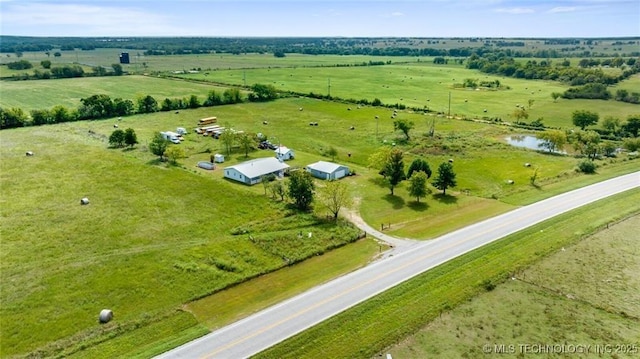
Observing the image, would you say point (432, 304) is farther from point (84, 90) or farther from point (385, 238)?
point (84, 90)

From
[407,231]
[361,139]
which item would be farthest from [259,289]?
[361,139]

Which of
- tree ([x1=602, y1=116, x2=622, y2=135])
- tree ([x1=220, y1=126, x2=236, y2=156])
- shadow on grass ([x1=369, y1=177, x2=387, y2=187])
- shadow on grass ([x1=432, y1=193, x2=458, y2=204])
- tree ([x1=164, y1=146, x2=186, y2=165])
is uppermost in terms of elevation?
tree ([x1=602, y1=116, x2=622, y2=135])

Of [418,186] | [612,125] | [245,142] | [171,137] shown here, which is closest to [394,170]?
[418,186]

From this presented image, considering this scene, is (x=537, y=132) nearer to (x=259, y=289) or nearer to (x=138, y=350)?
(x=259, y=289)

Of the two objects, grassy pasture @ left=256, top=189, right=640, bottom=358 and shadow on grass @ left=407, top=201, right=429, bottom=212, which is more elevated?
shadow on grass @ left=407, top=201, right=429, bottom=212

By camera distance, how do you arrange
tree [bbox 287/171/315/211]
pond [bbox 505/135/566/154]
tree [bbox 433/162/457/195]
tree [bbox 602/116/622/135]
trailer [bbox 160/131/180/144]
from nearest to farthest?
tree [bbox 287/171/315/211] → tree [bbox 433/162/457/195] → trailer [bbox 160/131/180/144] → pond [bbox 505/135/566/154] → tree [bbox 602/116/622/135]

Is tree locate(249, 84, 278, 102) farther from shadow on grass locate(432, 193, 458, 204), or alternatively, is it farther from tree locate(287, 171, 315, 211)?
shadow on grass locate(432, 193, 458, 204)

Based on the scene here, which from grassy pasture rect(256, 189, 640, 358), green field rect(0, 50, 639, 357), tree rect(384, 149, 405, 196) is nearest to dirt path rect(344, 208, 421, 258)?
green field rect(0, 50, 639, 357)
